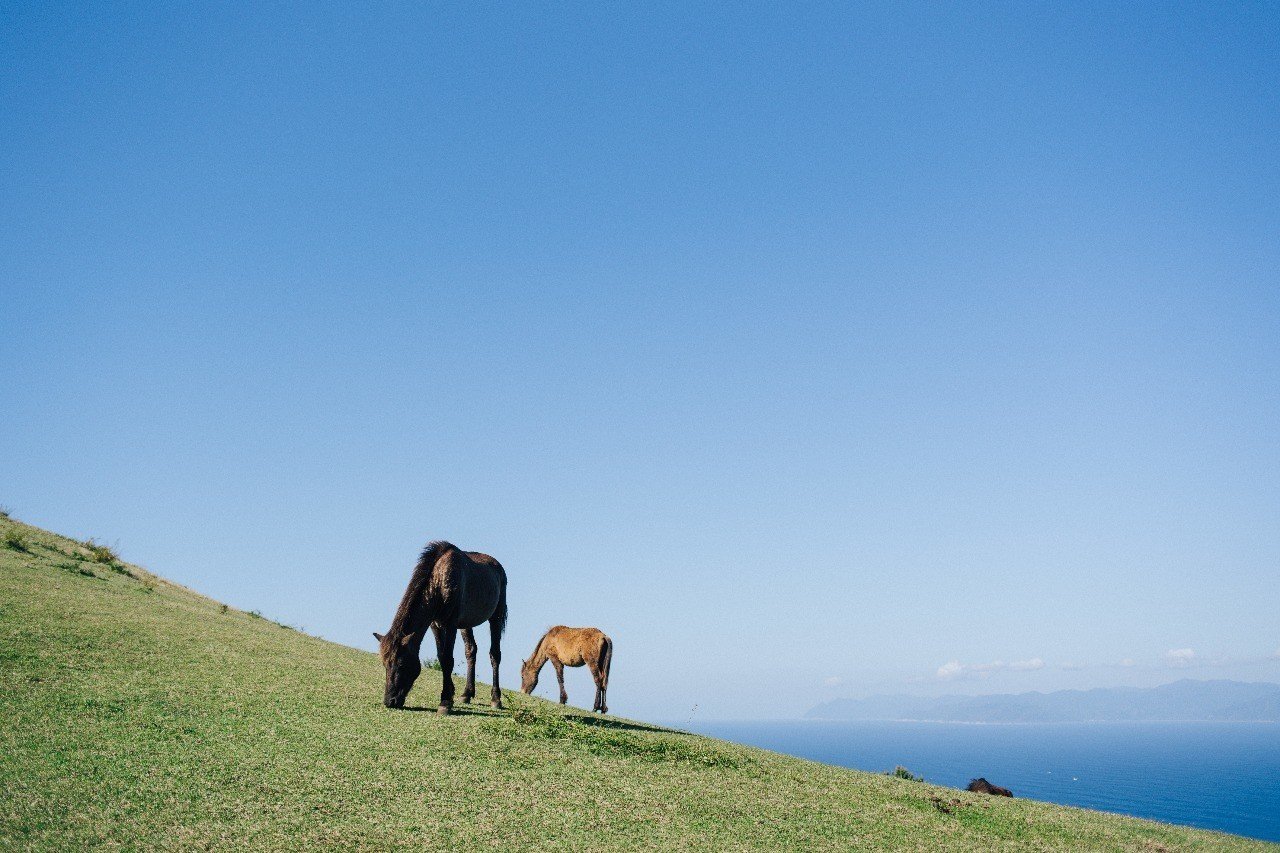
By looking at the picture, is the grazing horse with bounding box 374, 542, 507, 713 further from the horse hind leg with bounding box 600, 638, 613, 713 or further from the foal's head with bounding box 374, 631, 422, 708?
the horse hind leg with bounding box 600, 638, 613, 713

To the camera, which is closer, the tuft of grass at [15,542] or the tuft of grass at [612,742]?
the tuft of grass at [612,742]

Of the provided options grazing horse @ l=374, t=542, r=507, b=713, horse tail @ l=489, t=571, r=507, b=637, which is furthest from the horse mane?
horse tail @ l=489, t=571, r=507, b=637

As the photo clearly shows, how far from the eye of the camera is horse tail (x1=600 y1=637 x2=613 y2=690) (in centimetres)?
2145

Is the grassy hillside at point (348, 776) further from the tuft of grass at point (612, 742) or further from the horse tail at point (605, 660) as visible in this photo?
the horse tail at point (605, 660)

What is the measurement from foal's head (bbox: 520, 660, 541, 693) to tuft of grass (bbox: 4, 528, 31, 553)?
1393cm

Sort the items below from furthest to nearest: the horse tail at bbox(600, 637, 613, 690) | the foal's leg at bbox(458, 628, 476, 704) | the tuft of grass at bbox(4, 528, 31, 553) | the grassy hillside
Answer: the horse tail at bbox(600, 637, 613, 690), the tuft of grass at bbox(4, 528, 31, 553), the foal's leg at bbox(458, 628, 476, 704), the grassy hillside

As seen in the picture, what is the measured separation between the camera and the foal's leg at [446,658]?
14.0 metres

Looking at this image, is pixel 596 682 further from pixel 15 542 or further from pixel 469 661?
pixel 15 542

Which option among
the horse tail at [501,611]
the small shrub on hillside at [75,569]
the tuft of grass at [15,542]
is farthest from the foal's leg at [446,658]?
the tuft of grass at [15,542]

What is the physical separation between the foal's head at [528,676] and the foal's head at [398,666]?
9056mm

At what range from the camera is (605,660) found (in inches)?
848

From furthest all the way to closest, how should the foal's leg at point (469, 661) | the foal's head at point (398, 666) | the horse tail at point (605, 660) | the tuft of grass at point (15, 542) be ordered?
the horse tail at point (605, 660)
the tuft of grass at point (15, 542)
the foal's leg at point (469, 661)
the foal's head at point (398, 666)

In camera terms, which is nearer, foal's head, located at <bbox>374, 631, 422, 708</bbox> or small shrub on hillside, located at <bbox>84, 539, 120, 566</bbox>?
foal's head, located at <bbox>374, 631, 422, 708</bbox>

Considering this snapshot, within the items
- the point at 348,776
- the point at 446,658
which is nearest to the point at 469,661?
the point at 446,658
